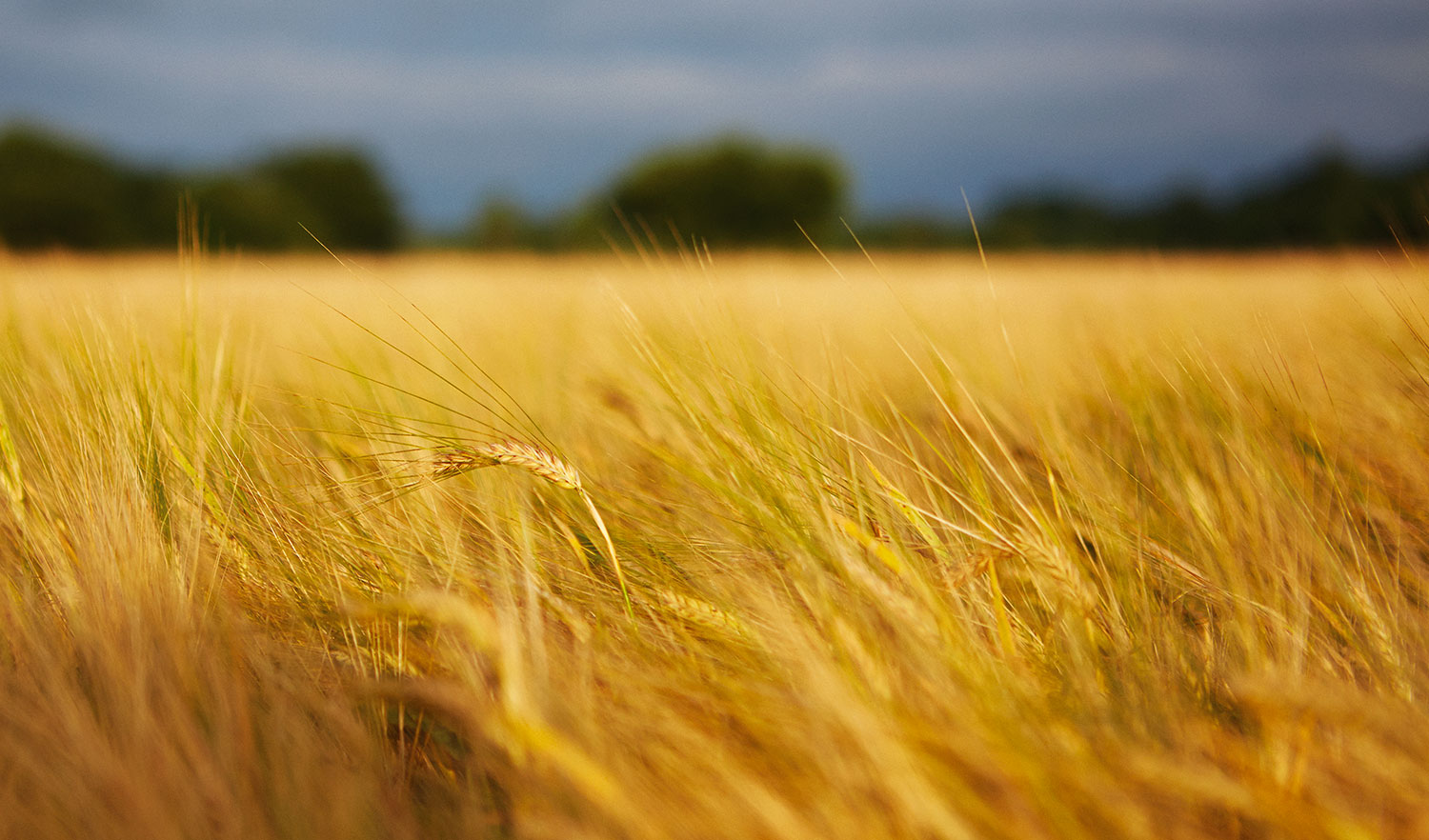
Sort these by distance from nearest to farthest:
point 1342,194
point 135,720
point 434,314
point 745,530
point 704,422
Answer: point 135,720 < point 745,530 < point 704,422 < point 434,314 < point 1342,194

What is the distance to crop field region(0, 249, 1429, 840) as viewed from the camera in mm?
673

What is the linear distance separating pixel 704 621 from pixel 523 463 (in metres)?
0.30

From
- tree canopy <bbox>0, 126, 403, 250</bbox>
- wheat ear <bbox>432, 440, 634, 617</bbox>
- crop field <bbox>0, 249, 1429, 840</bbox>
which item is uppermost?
tree canopy <bbox>0, 126, 403, 250</bbox>

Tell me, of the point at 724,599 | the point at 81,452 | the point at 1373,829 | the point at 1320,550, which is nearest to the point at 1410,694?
the point at 1320,550

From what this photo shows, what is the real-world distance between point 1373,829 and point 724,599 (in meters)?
0.62

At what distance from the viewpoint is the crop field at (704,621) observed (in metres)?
0.67

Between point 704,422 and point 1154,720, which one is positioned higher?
point 704,422

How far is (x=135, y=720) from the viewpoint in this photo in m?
0.77

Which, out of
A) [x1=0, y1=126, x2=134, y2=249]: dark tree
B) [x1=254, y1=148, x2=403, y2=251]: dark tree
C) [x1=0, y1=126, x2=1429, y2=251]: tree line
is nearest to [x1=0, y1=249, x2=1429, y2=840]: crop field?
[x1=0, y1=126, x2=1429, y2=251]: tree line

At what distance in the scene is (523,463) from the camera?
3.22 feet

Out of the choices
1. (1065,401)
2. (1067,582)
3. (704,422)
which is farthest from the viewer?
(1065,401)

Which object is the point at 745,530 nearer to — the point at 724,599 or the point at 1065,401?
the point at 724,599

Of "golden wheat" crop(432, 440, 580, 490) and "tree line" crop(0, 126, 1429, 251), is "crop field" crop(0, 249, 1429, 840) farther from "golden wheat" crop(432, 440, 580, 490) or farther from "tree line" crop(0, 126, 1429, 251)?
"tree line" crop(0, 126, 1429, 251)

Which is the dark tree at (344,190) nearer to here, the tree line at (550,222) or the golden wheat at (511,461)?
the tree line at (550,222)
